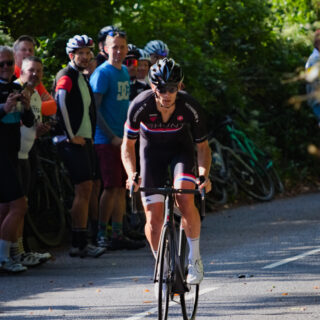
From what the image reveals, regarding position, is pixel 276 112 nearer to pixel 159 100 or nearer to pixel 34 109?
pixel 34 109

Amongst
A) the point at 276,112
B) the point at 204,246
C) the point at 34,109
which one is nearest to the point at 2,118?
the point at 34,109

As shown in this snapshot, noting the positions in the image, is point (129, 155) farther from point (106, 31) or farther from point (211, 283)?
point (106, 31)

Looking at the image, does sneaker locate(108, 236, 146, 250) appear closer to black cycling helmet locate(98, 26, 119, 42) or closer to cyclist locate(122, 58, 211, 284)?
black cycling helmet locate(98, 26, 119, 42)

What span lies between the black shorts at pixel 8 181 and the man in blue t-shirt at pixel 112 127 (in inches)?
68.7

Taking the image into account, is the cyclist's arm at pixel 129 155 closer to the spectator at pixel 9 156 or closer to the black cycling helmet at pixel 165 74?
the black cycling helmet at pixel 165 74

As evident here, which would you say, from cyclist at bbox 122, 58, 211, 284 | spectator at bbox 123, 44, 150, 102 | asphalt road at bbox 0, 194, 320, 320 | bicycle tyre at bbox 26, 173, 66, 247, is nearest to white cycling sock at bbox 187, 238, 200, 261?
cyclist at bbox 122, 58, 211, 284

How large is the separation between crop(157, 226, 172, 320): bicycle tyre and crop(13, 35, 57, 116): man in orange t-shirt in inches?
152

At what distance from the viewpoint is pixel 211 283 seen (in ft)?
27.1

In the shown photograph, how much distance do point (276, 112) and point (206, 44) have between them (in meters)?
2.63

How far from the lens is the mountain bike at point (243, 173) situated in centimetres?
1598

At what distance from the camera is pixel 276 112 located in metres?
→ 19.9

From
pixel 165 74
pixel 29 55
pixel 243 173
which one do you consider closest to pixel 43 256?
pixel 29 55

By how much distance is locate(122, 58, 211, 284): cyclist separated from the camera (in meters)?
6.78

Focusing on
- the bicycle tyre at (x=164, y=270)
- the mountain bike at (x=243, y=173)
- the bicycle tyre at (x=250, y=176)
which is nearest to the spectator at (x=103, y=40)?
the mountain bike at (x=243, y=173)
